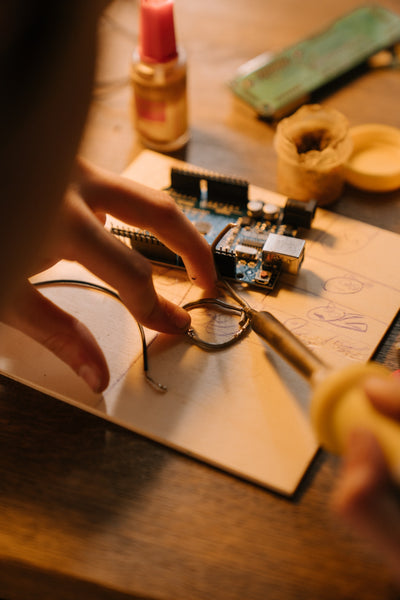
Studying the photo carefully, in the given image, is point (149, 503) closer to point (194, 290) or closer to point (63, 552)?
point (63, 552)

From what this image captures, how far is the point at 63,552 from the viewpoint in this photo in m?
0.54

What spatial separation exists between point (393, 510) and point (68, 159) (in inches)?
12.0

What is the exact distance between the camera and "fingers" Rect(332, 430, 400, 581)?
1.21ft

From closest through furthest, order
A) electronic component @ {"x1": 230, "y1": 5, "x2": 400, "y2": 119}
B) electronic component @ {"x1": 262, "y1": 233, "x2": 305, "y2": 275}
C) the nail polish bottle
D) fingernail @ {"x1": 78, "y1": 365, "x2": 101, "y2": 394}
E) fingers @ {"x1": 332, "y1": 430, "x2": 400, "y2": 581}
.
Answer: fingers @ {"x1": 332, "y1": 430, "x2": 400, "y2": 581}, fingernail @ {"x1": 78, "y1": 365, "x2": 101, "y2": 394}, electronic component @ {"x1": 262, "y1": 233, "x2": 305, "y2": 275}, the nail polish bottle, electronic component @ {"x1": 230, "y1": 5, "x2": 400, "y2": 119}

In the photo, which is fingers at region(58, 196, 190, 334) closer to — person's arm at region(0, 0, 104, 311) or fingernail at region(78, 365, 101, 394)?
fingernail at region(78, 365, 101, 394)

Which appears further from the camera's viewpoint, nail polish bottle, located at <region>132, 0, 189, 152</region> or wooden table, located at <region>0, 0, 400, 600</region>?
nail polish bottle, located at <region>132, 0, 189, 152</region>

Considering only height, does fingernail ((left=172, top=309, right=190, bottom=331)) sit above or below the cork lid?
below

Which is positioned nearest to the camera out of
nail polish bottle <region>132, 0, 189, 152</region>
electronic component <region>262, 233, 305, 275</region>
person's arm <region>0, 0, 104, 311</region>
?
person's arm <region>0, 0, 104, 311</region>

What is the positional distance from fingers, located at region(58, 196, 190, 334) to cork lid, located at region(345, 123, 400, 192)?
410 millimetres

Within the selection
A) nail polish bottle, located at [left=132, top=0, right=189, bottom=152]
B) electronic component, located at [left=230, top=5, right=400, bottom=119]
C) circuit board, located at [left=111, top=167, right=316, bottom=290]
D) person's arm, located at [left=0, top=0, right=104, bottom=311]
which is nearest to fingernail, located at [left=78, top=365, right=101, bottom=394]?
circuit board, located at [left=111, top=167, right=316, bottom=290]

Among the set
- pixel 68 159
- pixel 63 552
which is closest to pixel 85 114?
pixel 68 159

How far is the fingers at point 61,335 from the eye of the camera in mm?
616

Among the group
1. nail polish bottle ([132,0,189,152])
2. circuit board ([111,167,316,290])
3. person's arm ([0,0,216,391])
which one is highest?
person's arm ([0,0,216,391])

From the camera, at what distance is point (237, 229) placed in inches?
31.6
